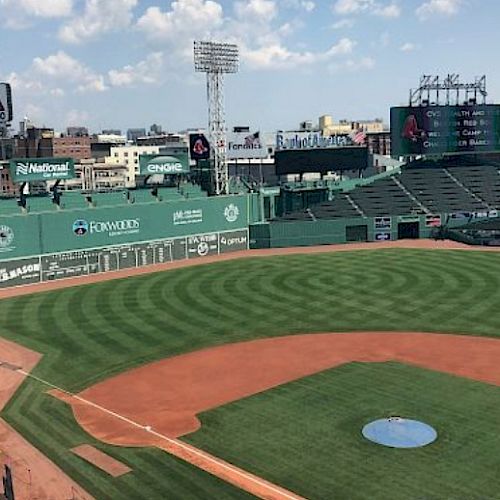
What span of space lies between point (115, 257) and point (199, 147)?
20768mm

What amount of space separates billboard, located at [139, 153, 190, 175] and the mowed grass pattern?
49.3ft

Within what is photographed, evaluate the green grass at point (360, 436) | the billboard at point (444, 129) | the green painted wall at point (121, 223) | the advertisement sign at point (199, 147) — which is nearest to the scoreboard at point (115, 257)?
the green painted wall at point (121, 223)

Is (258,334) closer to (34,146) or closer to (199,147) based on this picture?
(199,147)

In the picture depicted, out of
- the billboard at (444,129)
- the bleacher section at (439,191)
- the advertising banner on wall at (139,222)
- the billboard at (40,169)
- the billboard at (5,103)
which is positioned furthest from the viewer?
the billboard at (444,129)

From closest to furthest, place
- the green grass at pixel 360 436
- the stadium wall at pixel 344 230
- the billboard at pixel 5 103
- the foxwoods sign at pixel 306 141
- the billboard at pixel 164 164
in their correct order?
the green grass at pixel 360 436 < the billboard at pixel 5 103 < the billboard at pixel 164 164 < the stadium wall at pixel 344 230 < the foxwoods sign at pixel 306 141

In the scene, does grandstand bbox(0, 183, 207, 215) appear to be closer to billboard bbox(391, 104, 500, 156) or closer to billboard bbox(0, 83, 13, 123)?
billboard bbox(0, 83, 13, 123)

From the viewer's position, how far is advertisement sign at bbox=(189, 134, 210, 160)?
3177 inches

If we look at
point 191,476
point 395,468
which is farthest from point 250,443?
point 395,468

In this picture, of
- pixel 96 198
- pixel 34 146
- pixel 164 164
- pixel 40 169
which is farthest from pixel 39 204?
pixel 34 146

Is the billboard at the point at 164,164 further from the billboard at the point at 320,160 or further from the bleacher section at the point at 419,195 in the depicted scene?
the billboard at the point at 320,160

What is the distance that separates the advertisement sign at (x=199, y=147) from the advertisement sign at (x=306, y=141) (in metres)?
11.9

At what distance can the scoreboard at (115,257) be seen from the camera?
61969 mm

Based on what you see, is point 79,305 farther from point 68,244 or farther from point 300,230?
point 300,230

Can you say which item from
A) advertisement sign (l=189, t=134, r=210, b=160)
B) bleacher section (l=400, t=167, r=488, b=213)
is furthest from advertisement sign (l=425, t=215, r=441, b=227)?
advertisement sign (l=189, t=134, r=210, b=160)
